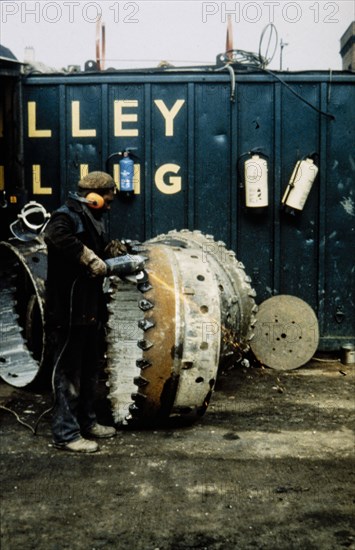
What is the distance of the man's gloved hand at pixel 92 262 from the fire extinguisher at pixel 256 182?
11.2 feet

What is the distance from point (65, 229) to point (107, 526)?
221 centimetres

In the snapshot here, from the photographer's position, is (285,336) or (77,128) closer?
(285,336)

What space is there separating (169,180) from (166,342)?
351cm

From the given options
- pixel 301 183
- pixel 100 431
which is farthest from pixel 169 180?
pixel 100 431

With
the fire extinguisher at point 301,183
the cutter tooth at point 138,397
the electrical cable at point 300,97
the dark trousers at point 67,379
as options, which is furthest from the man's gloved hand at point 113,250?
the electrical cable at point 300,97

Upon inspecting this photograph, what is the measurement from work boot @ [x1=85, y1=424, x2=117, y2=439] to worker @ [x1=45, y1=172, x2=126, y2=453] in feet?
0.25

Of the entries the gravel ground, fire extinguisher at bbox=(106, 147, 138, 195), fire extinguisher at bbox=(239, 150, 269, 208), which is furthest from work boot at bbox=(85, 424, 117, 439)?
fire extinguisher at bbox=(239, 150, 269, 208)

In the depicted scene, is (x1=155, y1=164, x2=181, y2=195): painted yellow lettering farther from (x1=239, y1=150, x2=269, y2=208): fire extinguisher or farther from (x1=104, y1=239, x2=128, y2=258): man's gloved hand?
(x1=104, y1=239, x2=128, y2=258): man's gloved hand

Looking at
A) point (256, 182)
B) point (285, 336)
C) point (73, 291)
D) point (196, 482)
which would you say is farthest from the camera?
point (256, 182)

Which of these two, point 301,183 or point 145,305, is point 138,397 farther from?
point 301,183

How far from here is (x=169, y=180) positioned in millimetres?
8484

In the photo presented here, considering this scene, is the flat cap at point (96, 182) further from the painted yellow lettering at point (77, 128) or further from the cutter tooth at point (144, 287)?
the painted yellow lettering at point (77, 128)

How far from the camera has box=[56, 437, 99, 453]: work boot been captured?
17.2 feet

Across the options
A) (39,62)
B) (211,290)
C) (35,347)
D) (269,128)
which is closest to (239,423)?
(211,290)
